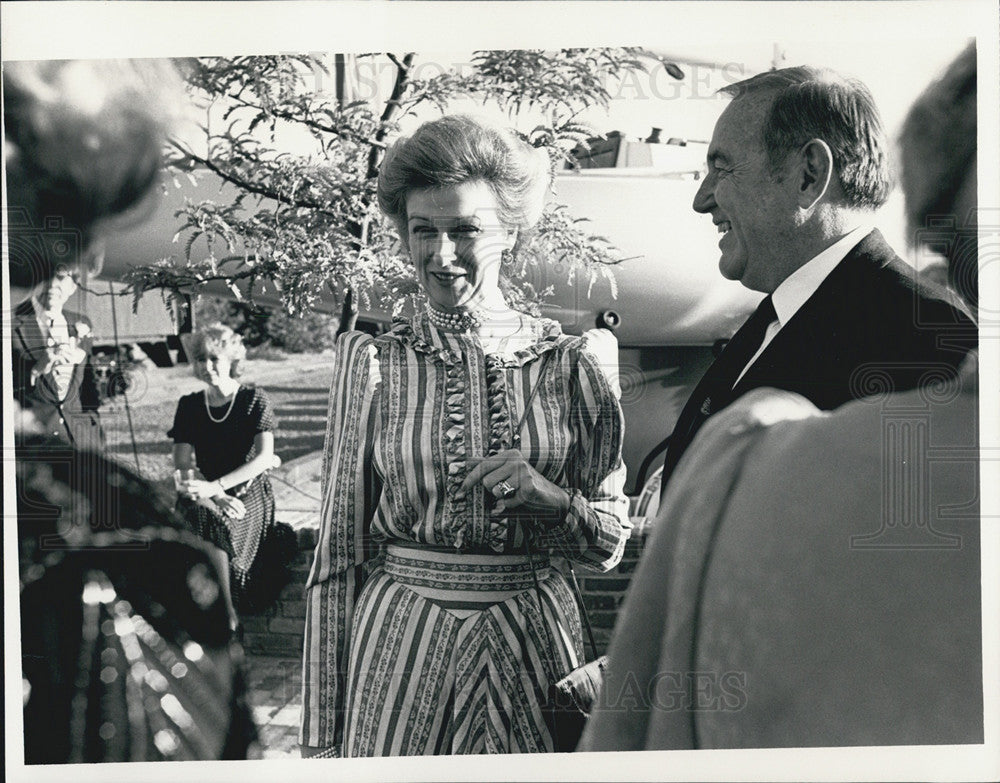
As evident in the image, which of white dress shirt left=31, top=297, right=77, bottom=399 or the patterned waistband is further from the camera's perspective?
white dress shirt left=31, top=297, right=77, bottom=399

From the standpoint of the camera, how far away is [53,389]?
2811 mm

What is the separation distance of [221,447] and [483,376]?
0.67 metres

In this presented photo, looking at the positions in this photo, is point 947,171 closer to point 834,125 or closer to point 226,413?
point 834,125

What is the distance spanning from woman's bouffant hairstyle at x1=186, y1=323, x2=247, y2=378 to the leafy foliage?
0.11 meters

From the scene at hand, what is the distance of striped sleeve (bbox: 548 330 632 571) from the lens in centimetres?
271

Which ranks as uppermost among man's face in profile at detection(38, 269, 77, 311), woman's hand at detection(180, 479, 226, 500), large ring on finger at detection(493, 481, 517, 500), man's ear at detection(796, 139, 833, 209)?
man's ear at detection(796, 139, 833, 209)

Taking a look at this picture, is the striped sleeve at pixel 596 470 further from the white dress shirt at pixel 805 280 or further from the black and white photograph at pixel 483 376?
the white dress shirt at pixel 805 280

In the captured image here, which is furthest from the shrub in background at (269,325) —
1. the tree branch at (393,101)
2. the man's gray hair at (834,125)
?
the man's gray hair at (834,125)

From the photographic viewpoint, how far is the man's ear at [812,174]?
2676mm

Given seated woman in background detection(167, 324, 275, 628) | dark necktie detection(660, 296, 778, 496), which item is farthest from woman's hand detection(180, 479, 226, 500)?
dark necktie detection(660, 296, 778, 496)

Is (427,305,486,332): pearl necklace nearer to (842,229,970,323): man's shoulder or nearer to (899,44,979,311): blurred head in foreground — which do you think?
(842,229,970,323): man's shoulder

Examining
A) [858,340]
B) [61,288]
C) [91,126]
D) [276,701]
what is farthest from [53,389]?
[858,340]

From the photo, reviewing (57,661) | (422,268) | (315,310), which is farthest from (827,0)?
(57,661)

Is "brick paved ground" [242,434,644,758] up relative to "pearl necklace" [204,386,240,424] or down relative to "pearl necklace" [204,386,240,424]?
down
